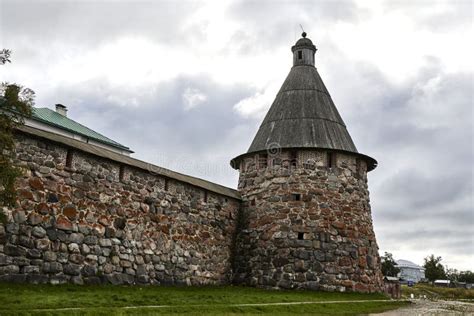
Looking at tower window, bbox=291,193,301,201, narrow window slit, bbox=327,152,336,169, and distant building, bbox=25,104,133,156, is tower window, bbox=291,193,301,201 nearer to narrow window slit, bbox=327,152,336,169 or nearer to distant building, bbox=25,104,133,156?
narrow window slit, bbox=327,152,336,169

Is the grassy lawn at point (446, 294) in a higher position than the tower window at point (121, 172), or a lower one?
lower

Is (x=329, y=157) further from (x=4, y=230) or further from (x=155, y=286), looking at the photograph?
(x=4, y=230)

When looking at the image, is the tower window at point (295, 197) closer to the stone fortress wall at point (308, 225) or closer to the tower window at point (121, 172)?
the stone fortress wall at point (308, 225)

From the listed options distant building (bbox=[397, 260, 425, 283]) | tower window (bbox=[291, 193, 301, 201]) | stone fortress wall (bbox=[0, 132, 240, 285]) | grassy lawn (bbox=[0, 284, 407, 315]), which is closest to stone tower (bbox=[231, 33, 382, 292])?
tower window (bbox=[291, 193, 301, 201])

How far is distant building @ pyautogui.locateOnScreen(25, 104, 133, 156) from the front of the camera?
2628 centimetres

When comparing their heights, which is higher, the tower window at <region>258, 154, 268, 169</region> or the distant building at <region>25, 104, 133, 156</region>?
the distant building at <region>25, 104, 133, 156</region>

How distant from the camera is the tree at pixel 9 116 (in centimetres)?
881

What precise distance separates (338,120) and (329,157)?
205 cm

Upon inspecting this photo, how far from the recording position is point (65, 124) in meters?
28.1

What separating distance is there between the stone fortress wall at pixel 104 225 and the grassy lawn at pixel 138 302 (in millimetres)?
604

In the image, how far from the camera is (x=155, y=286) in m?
15.0

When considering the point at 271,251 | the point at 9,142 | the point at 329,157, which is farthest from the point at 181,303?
the point at 329,157

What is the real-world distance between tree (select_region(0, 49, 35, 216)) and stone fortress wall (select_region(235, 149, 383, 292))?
10451 mm

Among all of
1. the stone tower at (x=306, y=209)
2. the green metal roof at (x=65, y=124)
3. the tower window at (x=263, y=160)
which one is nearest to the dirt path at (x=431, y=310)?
the stone tower at (x=306, y=209)
